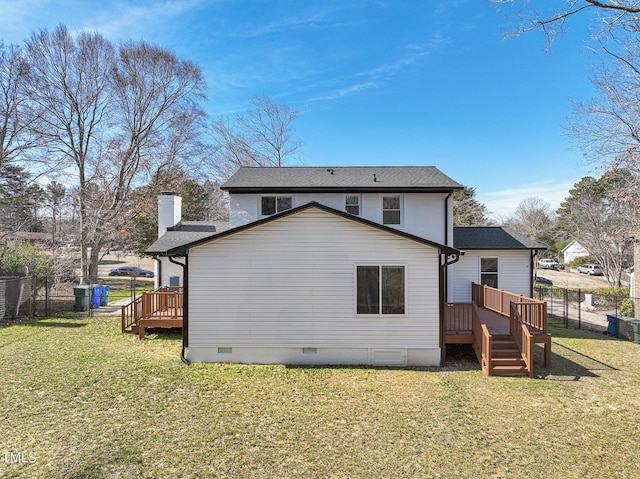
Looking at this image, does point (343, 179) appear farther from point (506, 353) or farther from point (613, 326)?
point (613, 326)

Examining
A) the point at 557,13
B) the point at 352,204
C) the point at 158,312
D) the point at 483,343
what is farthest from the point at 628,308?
the point at 158,312

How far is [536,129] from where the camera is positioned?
1666cm

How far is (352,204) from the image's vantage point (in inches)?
479

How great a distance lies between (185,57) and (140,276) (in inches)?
814

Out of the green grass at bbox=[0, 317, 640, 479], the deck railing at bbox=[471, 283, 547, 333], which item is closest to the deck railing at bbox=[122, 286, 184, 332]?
the green grass at bbox=[0, 317, 640, 479]

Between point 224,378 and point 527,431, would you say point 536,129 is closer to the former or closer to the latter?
→ point 527,431

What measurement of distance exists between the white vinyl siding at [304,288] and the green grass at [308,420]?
2.67 feet

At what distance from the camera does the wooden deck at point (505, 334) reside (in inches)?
296

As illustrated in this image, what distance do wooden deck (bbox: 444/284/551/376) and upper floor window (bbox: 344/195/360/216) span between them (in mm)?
4959

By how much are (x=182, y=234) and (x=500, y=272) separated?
43.0 feet

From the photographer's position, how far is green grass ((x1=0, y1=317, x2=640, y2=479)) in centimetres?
421

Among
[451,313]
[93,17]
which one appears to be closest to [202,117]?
[93,17]

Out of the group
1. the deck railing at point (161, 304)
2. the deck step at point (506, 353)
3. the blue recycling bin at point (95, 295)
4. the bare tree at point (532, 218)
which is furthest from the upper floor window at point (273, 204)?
the bare tree at point (532, 218)

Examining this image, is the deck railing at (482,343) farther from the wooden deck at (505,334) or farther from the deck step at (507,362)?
the deck step at (507,362)
